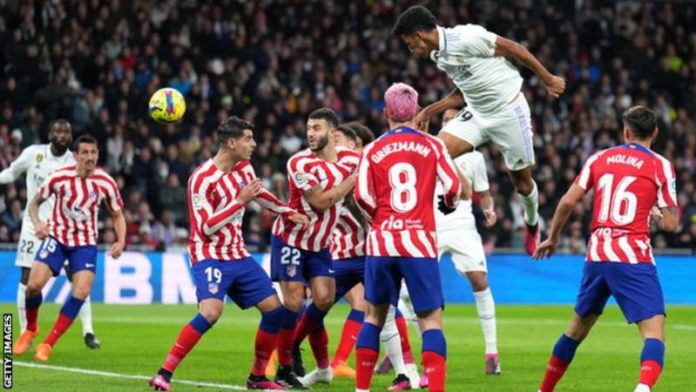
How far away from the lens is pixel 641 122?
10227 millimetres

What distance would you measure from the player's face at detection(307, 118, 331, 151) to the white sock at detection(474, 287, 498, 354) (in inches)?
105

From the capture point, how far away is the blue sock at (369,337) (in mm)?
10023

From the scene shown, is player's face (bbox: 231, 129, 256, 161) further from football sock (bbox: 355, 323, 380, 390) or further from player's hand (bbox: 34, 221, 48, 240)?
player's hand (bbox: 34, 221, 48, 240)

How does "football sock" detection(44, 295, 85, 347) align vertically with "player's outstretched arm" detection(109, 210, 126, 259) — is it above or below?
below

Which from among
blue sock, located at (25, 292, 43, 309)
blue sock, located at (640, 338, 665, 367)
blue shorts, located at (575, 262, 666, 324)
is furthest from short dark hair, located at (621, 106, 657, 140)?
blue sock, located at (25, 292, 43, 309)

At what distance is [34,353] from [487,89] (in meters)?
5.87

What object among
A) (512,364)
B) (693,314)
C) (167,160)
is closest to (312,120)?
(512,364)

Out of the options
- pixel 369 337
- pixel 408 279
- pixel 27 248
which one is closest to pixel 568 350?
pixel 408 279

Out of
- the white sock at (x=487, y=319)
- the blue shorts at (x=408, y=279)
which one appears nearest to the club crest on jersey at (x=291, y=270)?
the blue shorts at (x=408, y=279)

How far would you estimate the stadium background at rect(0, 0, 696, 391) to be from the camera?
2330 centimetres

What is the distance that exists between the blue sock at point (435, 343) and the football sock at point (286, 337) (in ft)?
8.02

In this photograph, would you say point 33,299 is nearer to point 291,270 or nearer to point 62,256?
point 62,256

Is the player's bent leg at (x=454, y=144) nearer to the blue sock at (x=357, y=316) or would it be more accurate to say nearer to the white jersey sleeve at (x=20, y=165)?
the blue sock at (x=357, y=316)

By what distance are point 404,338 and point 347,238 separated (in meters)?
1.15
